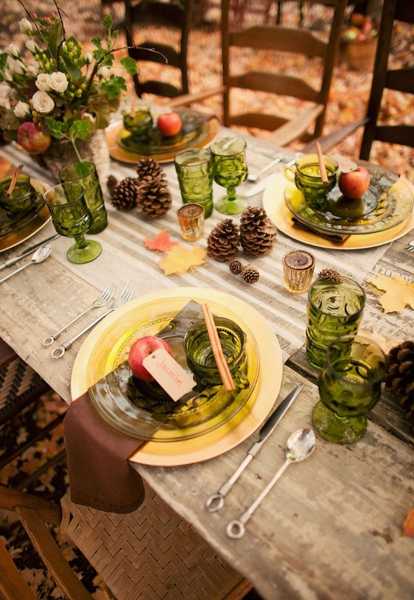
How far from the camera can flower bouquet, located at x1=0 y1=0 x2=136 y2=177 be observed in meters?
1.20

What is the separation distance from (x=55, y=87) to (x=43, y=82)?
3cm

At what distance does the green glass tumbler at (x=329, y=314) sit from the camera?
870mm

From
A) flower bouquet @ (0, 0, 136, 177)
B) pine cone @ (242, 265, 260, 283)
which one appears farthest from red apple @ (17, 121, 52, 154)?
pine cone @ (242, 265, 260, 283)

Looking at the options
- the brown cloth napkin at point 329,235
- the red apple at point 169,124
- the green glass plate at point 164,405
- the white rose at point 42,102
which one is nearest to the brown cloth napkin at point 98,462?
the green glass plate at point 164,405

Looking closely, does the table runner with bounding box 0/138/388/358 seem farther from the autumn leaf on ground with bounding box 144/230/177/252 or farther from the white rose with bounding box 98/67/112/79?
the white rose with bounding box 98/67/112/79

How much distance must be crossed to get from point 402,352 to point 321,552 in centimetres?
34

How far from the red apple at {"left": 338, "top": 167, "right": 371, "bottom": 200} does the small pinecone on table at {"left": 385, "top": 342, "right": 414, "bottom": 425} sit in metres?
0.53

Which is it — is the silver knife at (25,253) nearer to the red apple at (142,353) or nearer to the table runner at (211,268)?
the table runner at (211,268)

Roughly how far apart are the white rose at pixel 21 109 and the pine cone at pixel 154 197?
0.37 m

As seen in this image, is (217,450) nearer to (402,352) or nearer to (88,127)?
(402,352)

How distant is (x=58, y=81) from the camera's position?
117 cm

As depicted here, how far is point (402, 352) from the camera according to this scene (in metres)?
0.78

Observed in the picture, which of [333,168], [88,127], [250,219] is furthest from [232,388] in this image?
[88,127]

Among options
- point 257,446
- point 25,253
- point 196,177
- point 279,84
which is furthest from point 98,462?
point 279,84
